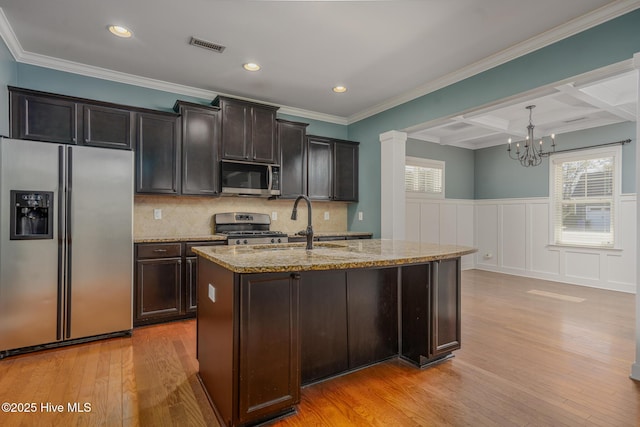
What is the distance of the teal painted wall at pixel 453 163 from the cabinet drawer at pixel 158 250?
4.35 m

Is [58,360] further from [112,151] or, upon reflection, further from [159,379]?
[112,151]

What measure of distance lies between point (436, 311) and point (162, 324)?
2.76 meters

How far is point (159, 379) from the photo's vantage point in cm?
230

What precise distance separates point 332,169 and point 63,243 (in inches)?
131

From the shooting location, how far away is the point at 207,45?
119 inches

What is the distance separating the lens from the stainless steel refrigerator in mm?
2682

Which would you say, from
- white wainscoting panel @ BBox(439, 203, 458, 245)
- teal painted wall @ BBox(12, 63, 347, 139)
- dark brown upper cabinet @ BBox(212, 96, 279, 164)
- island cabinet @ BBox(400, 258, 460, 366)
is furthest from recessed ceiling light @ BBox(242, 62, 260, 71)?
white wainscoting panel @ BBox(439, 203, 458, 245)

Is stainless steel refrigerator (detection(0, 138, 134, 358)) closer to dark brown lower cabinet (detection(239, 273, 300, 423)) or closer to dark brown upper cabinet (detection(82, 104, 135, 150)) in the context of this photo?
dark brown upper cabinet (detection(82, 104, 135, 150))

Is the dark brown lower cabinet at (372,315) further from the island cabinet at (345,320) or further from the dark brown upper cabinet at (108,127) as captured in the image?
the dark brown upper cabinet at (108,127)

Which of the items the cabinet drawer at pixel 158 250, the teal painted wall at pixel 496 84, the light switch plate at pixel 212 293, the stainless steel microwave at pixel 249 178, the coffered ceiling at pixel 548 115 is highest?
the coffered ceiling at pixel 548 115

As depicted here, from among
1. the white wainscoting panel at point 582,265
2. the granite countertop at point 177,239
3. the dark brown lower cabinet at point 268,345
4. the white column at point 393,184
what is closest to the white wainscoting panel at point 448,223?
the white wainscoting panel at point 582,265

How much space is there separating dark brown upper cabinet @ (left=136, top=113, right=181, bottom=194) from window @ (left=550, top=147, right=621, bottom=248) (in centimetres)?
614

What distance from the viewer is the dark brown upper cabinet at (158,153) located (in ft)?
11.6

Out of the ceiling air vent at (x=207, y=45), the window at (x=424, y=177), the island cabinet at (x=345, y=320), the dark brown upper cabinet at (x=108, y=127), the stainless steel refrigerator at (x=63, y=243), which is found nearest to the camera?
the island cabinet at (x=345, y=320)
